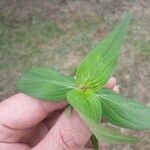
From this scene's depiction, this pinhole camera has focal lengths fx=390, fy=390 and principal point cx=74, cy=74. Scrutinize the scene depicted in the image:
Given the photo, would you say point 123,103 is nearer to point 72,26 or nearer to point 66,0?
point 72,26

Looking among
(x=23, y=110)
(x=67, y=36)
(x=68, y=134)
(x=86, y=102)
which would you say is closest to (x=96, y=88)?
(x=86, y=102)

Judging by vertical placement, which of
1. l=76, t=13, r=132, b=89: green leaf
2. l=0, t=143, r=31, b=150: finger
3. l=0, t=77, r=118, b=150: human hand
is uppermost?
l=76, t=13, r=132, b=89: green leaf

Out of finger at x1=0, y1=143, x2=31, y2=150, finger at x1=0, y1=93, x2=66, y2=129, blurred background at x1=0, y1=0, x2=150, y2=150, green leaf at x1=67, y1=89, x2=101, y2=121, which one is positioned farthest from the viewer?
blurred background at x1=0, y1=0, x2=150, y2=150

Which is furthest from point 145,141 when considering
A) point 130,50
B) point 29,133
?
point 29,133

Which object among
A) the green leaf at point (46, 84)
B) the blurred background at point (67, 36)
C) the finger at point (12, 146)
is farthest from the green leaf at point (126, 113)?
the blurred background at point (67, 36)

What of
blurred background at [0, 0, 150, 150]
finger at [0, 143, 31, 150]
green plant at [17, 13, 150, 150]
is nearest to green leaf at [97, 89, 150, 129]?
green plant at [17, 13, 150, 150]

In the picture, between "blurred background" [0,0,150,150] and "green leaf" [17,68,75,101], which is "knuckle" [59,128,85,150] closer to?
"green leaf" [17,68,75,101]

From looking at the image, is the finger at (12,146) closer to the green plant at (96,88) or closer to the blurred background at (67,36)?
the green plant at (96,88)
